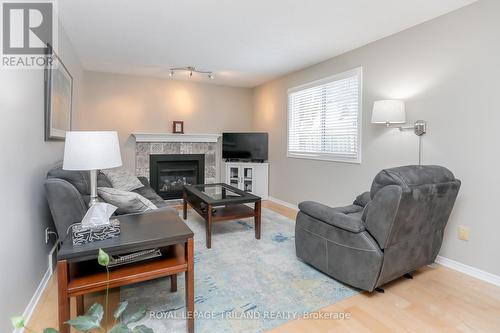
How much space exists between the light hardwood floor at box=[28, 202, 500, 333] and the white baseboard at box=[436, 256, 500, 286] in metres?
0.07

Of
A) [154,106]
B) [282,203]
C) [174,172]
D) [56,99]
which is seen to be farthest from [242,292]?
[154,106]

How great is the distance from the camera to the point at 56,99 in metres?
2.69

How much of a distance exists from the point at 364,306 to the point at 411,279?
71cm

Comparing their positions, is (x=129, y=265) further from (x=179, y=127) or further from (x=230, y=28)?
(x=179, y=127)

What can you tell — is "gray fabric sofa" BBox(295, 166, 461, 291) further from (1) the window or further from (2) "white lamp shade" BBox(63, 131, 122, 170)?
(2) "white lamp shade" BBox(63, 131, 122, 170)

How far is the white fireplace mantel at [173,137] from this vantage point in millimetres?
5168

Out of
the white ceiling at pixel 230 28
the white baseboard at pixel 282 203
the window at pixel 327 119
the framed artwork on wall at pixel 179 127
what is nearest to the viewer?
the white ceiling at pixel 230 28

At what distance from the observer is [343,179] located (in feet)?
12.7

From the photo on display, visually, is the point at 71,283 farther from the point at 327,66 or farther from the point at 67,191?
the point at 327,66

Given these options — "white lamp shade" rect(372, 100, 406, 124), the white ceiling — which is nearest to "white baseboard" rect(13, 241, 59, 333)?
the white ceiling

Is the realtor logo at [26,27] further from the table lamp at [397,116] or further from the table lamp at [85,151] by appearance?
the table lamp at [397,116]

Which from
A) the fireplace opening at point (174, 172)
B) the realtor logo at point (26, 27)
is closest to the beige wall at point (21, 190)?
the realtor logo at point (26, 27)

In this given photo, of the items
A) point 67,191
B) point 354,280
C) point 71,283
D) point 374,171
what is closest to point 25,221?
point 67,191

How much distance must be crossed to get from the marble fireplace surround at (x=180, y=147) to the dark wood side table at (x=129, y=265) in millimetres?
3515
